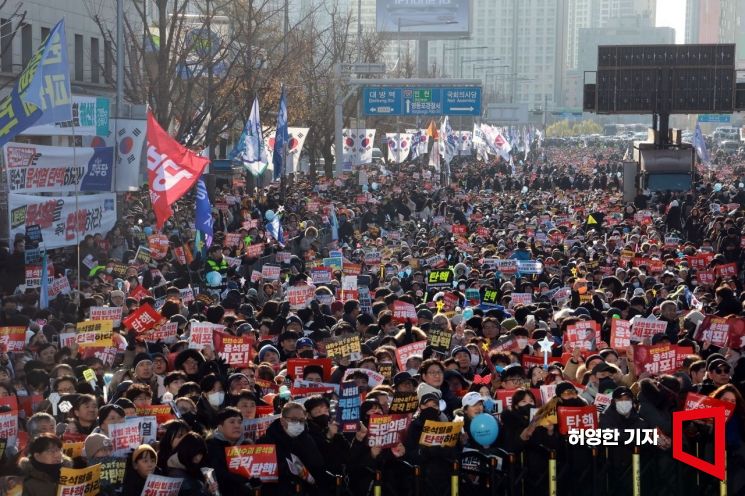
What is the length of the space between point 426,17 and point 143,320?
85.9m

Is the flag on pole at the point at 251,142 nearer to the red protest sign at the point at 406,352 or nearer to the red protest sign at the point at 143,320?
the red protest sign at the point at 143,320

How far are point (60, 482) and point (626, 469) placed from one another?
3.70m

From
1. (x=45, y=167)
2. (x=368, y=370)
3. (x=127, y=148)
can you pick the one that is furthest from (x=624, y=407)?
(x=127, y=148)

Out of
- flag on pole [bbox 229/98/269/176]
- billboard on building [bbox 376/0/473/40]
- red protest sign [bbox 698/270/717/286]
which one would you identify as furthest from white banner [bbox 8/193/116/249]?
billboard on building [bbox 376/0/473/40]

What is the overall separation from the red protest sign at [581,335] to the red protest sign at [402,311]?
2.28 meters

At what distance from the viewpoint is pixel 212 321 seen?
49.3 ft

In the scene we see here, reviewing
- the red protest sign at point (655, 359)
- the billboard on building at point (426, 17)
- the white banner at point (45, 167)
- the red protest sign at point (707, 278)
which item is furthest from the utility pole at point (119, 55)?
the billboard on building at point (426, 17)

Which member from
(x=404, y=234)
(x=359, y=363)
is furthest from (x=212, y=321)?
(x=404, y=234)

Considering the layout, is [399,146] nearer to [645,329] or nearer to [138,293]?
[138,293]

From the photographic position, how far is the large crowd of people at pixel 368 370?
9.30 m

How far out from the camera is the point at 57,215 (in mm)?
19875

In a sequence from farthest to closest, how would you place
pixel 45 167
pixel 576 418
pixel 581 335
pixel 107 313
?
pixel 45 167, pixel 107 313, pixel 581 335, pixel 576 418

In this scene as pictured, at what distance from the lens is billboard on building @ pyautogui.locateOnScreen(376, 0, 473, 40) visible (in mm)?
97688

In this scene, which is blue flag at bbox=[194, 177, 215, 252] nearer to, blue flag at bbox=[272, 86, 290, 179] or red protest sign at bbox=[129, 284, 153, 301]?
red protest sign at bbox=[129, 284, 153, 301]
